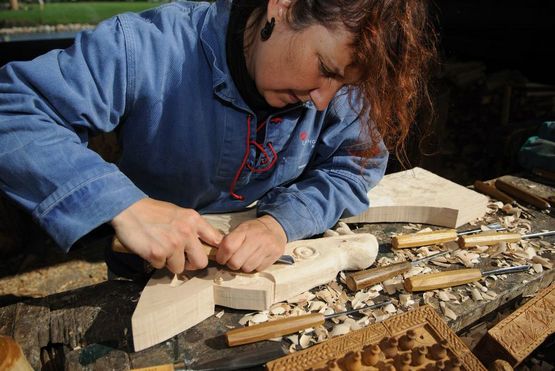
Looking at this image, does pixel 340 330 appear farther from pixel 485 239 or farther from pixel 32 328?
pixel 32 328

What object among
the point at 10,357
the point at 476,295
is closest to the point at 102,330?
the point at 10,357

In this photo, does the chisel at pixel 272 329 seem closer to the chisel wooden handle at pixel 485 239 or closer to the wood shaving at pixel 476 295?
the wood shaving at pixel 476 295

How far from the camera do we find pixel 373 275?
146cm

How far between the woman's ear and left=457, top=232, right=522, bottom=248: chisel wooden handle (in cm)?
109

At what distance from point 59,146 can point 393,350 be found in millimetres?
1064

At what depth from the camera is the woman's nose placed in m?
1.32

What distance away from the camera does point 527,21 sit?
4895mm

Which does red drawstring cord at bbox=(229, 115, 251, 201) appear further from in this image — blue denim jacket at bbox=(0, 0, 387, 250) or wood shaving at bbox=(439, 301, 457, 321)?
wood shaving at bbox=(439, 301, 457, 321)

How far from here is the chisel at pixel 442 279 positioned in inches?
56.9

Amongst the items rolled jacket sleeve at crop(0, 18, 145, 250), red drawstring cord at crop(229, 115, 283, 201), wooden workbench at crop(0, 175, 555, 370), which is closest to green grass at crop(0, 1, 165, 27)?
rolled jacket sleeve at crop(0, 18, 145, 250)

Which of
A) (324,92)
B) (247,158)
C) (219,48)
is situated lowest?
(247,158)

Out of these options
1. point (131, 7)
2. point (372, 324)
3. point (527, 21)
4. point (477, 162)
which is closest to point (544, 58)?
point (527, 21)

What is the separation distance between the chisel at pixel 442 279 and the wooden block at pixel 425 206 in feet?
1.15

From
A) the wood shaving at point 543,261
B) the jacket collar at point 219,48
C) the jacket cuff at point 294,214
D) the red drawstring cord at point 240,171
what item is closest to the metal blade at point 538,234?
the wood shaving at point 543,261
